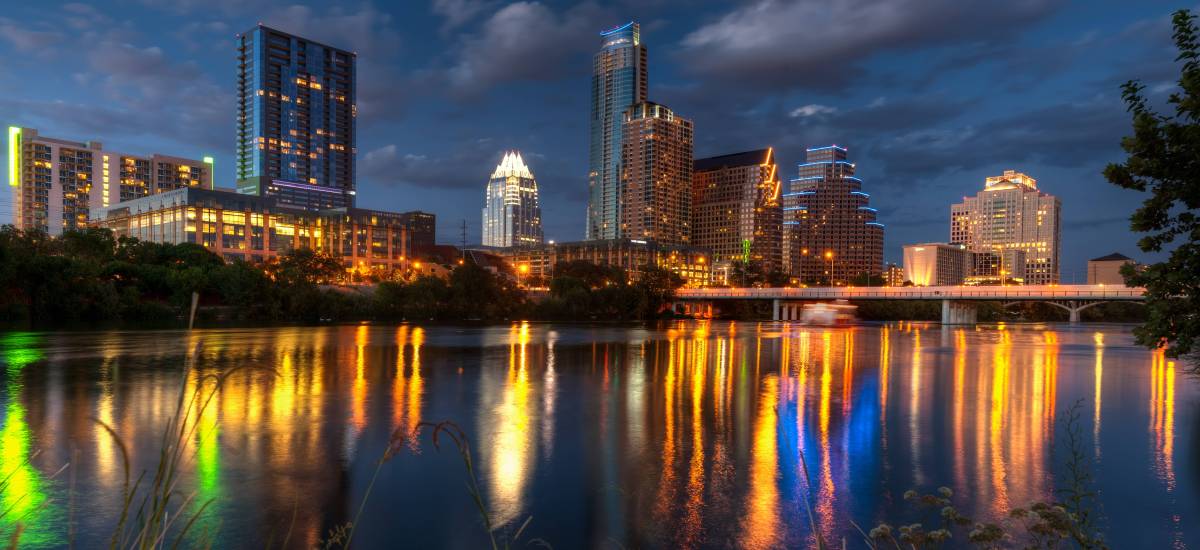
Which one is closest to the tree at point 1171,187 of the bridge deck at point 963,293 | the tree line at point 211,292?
the tree line at point 211,292

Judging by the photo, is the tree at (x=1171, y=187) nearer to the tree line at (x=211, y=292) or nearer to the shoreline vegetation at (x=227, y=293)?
the shoreline vegetation at (x=227, y=293)

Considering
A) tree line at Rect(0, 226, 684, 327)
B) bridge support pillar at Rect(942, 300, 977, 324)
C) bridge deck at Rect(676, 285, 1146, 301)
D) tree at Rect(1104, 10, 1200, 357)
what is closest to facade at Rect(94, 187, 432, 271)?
tree line at Rect(0, 226, 684, 327)

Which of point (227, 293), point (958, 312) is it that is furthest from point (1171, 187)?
point (958, 312)

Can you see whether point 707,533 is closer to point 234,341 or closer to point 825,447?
point 825,447

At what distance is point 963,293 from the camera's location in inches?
4464

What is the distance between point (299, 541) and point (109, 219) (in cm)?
21621

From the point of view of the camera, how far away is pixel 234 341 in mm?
46594

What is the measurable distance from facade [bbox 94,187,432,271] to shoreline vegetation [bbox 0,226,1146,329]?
156 feet

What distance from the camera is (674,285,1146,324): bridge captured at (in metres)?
102

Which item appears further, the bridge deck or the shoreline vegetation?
the bridge deck

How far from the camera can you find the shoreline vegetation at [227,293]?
230 feet

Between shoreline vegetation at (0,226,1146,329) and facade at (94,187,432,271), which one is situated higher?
facade at (94,187,432,271)

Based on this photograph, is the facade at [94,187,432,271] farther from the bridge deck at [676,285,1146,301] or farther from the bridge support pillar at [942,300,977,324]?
the bridge support pillar at [942,300,977,324]

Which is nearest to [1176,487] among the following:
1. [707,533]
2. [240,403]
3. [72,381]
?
[707,533]
